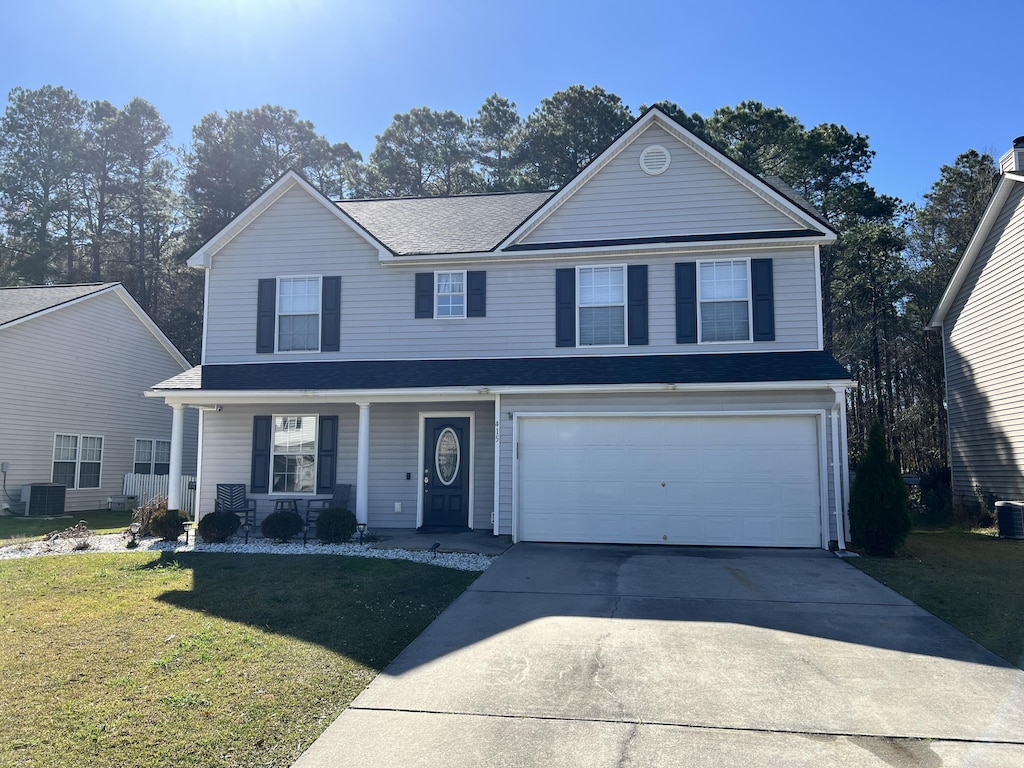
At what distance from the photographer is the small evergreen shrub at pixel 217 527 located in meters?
12.6

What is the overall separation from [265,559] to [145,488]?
1130cm

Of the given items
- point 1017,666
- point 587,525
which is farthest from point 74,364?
point 1017,666

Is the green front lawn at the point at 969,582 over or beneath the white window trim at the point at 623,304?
beneath

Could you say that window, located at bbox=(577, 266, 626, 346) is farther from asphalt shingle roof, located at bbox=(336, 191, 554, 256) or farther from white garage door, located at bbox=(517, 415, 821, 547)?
asphalt shingle roof, located at bbox=(336, 191, 554, 256)

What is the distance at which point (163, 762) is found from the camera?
4.34 meters

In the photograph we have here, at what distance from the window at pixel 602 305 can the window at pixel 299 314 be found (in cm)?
534

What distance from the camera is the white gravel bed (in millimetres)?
10953

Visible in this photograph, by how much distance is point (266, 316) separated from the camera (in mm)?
14875

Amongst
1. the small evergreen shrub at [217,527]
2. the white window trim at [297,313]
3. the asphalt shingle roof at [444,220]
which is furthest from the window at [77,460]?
the asphalt shingle roof at [444,220]

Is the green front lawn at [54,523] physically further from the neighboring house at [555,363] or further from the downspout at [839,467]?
the downspout at [839,467]

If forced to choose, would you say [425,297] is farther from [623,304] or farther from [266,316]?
[623,304]

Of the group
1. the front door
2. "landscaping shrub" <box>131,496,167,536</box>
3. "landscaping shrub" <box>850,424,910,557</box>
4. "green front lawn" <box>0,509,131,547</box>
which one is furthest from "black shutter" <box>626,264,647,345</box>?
"green front lawn" <box>0,509,131,547</box>

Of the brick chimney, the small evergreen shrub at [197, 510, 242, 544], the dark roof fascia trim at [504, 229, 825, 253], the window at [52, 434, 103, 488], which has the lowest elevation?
the small evergreen shrub at [197, 510, 242, 544]

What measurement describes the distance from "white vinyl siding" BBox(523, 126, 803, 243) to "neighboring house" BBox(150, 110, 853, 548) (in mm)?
40
